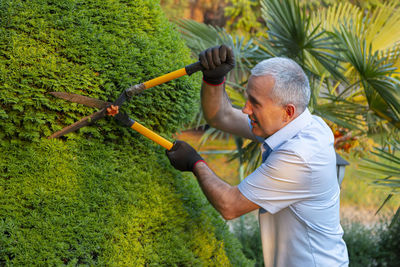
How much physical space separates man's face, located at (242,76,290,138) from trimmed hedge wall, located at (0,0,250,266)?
0.36 meters

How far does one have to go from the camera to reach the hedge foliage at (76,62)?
1.67m

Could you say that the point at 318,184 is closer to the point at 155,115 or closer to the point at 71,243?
the point at 155,115

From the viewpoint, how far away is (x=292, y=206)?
6.18 feet

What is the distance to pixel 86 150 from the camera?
1.84 m

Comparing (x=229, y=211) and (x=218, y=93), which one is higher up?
(x=218, y=93)

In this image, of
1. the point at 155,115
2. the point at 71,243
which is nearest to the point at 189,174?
the point at 155,115

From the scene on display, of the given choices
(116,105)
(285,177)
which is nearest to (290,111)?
(285,177)

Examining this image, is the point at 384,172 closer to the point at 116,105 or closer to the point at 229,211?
the point at 229,211

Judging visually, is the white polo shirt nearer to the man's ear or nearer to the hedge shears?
the man's ear

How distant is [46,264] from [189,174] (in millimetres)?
974

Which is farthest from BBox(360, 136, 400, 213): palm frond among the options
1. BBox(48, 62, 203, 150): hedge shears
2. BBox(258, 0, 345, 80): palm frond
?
BBox(48, 62, 203, 150): hedge shears

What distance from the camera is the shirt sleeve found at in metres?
1.78

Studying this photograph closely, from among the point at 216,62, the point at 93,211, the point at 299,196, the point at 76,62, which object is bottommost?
the point at 93,211

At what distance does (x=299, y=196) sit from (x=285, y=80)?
54cm
